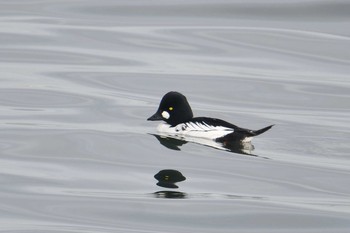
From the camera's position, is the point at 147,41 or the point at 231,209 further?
the point at 147,41

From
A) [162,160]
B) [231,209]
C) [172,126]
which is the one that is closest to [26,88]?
[172,126]

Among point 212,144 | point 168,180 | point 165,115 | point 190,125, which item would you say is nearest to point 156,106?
point 165,115

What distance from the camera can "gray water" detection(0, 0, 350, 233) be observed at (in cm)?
1088

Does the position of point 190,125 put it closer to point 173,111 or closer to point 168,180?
point 173,111

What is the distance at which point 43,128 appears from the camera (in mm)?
14555

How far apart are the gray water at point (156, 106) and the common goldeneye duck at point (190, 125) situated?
231mm

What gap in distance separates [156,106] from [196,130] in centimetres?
230

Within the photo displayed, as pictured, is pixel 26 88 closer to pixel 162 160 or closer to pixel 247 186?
pixel 162 160

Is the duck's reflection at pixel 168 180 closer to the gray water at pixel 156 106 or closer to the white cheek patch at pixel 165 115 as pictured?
the gray water at pixel 156 106

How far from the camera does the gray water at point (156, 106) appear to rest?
10.9m

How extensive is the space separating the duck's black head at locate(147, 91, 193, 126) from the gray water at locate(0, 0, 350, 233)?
0.33m

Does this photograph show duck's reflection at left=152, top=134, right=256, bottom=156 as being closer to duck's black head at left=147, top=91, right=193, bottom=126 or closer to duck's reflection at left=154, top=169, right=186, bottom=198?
duck's black head at left=147, top=91, right=193, bottom=126

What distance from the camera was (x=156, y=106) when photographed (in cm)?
1636

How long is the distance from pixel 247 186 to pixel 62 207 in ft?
6.11
